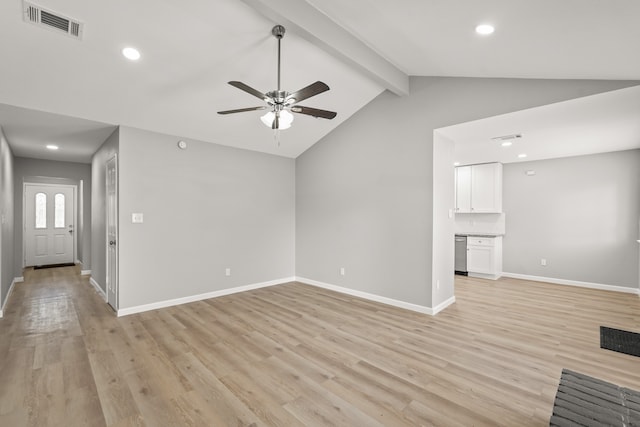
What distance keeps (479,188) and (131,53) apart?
658 cm

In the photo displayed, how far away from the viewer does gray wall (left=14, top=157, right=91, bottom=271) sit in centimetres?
615

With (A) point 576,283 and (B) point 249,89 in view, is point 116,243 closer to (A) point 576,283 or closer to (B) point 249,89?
(B) point 249,89

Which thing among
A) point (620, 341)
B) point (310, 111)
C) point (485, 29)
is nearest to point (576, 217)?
point (620, 341)

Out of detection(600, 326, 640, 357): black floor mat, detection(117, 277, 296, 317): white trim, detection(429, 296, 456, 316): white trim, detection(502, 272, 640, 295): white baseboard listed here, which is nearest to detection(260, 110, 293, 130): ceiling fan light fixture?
detection(429, 296, 456, 316): white trim

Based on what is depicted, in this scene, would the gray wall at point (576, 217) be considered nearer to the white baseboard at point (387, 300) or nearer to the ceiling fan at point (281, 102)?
the white baseboard at point (387, 300)

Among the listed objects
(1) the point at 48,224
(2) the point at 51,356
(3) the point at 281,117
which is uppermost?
(3) the point at 281,117

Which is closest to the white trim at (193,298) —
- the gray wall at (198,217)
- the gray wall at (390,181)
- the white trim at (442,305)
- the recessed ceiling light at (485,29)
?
the gray wall at (198,217)

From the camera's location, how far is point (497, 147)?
5027mm

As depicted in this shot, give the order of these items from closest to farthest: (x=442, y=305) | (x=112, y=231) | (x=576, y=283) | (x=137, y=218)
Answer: (x=137, y=218), (x=442, y=305), (x=112, y=231), (x=576, y=283)

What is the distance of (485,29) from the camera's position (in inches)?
93.9

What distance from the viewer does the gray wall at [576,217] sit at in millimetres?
5109

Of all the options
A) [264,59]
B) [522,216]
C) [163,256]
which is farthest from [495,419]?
[522,216]

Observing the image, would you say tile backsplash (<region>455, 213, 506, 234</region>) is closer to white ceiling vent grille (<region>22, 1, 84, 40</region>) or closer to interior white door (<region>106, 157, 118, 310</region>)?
interior white door (<region>106, 157, 118, 310</region>)

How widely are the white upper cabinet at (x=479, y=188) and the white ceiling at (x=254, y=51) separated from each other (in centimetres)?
353
